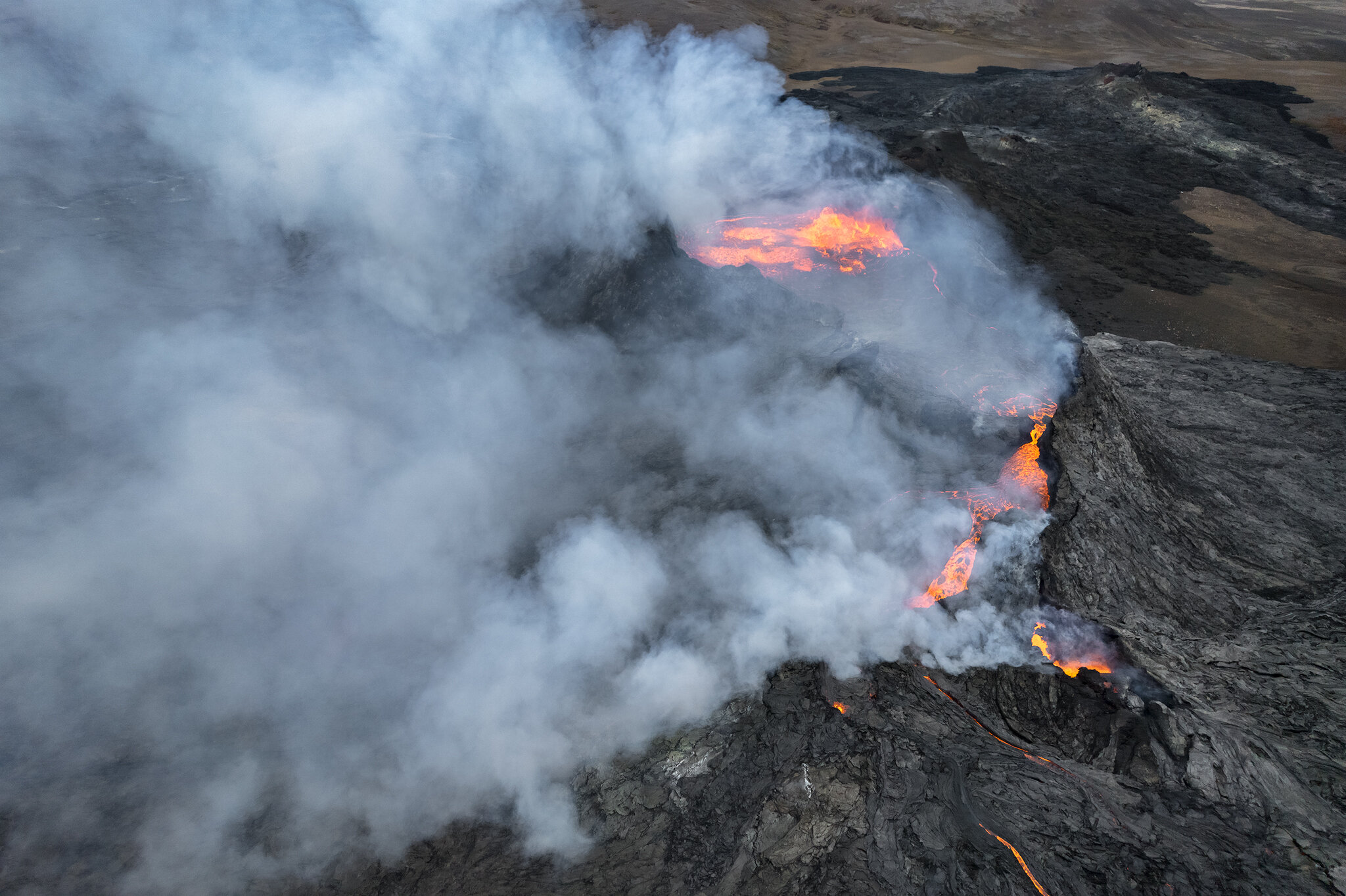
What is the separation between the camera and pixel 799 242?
43.7 ft

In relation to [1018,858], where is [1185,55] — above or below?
above

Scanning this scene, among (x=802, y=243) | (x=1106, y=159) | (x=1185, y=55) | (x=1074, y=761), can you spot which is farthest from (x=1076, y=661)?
(x=1185, y=55)

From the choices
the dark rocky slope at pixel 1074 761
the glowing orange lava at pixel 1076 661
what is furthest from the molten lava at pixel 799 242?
the glowing orange lava at pixel 1076 661

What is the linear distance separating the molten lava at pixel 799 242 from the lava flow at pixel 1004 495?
4.85m

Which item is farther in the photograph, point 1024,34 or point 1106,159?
point 1024,34

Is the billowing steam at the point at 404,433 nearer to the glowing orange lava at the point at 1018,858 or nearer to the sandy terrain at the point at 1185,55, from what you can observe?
the glowing orange lava at the point at 1018,858

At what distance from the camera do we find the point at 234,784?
5941 millimetres

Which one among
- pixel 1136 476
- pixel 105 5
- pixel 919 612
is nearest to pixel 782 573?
pixel 919 612

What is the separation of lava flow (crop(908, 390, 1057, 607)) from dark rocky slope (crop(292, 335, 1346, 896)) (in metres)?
0.49

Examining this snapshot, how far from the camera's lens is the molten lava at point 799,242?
13.0m

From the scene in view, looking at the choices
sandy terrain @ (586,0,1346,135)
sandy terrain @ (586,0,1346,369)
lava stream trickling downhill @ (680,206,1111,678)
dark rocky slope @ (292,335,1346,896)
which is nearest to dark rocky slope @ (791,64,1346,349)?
sandy terrain @ (586,0,1346,369)

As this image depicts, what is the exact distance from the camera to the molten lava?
510 inches

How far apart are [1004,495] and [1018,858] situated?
490 centimetres

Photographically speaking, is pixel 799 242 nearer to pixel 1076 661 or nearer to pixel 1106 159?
pixel 1076 661
